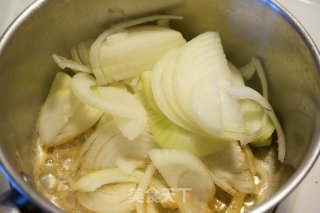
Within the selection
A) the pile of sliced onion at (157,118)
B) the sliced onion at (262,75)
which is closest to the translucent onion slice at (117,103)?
the pile of sliced onion at (157,118)

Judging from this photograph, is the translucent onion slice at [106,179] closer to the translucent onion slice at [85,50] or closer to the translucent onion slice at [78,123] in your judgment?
the translucent onion slice at [78,123]

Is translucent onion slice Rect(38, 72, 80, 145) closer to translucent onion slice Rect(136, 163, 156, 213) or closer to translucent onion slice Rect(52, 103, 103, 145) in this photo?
translucent onion slice Rect(52, 103, 103, 145)

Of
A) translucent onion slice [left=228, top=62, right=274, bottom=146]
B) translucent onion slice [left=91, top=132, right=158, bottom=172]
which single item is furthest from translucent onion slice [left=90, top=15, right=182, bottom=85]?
translucent onion slice [left=228, top=62, right=274, bottom=146]

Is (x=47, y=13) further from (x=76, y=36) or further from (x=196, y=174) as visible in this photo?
(x=196, y=174)

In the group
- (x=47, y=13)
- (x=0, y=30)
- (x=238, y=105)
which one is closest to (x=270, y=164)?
(x=238, y=105)

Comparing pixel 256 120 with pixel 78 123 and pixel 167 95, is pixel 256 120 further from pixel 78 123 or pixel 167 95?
pixel 78 123
